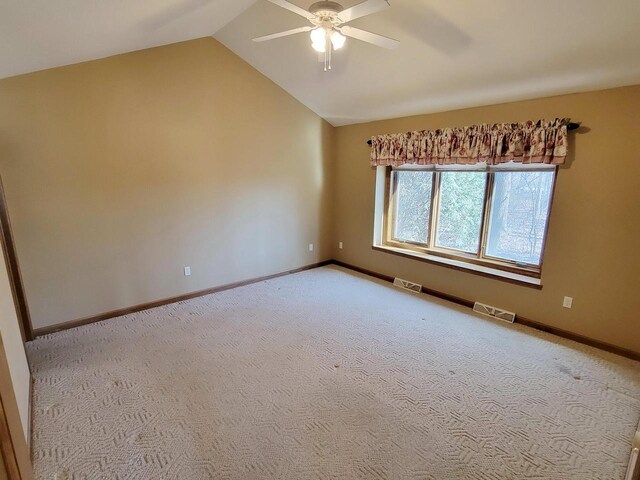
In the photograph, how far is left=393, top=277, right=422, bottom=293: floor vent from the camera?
4.05 m

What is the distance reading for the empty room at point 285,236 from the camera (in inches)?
71.2

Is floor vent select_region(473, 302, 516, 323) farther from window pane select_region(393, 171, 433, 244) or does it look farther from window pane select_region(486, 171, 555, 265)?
window pane select_region(393, 171, 433, 244)

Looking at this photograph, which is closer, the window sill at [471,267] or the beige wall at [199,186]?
the beige wall at [199,186]

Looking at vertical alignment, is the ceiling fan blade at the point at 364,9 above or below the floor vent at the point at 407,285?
above

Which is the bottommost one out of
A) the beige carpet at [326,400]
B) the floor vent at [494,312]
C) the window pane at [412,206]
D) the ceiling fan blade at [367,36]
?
the beige carpet at [326,400]

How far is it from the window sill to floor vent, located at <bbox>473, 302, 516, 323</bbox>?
0.33 meters

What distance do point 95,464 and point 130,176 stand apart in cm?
250

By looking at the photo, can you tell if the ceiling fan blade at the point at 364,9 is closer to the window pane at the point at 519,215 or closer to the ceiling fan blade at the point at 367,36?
the ceiling fan blade at the point at 367,36

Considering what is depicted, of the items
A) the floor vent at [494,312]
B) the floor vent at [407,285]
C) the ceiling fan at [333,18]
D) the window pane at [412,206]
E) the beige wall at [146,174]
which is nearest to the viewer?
the ceiling fan at [333,18]

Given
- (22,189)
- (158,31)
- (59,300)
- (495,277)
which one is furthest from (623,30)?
(59,300)

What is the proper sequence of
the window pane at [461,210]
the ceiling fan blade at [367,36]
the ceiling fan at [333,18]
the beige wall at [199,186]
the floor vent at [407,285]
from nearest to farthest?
the ceiling fan at [333,18] < the ceiling fan blade at [367,36] < the beige wall at [199,186] < the window pane at [461,210] < the floor vent at [407,285]

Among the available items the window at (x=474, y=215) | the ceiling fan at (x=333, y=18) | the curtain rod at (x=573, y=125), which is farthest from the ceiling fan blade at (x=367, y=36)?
the window at (x=474, y=215)

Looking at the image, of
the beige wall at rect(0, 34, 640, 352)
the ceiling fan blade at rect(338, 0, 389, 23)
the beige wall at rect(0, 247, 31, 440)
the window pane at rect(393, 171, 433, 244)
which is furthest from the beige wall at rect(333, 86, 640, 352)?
the beige wall at rect(0, 247, 31, 440)

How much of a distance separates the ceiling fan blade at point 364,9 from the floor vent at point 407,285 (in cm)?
311
